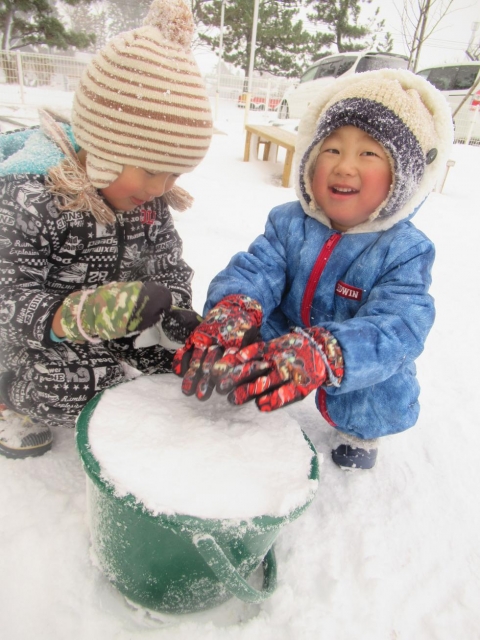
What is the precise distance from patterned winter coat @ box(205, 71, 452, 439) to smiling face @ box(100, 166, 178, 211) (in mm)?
334

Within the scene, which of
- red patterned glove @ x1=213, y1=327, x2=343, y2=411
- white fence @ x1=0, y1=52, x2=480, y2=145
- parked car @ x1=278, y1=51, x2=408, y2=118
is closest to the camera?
red patterned glove @ x1=213, y1=327, x2=343, y2=411

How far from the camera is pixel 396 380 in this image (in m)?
1.27

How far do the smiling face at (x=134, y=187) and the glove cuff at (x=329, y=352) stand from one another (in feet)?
1.81

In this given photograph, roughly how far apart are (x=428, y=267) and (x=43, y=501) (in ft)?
4.05

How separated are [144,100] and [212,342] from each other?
60 cm

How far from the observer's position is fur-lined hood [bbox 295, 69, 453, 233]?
1.16 m

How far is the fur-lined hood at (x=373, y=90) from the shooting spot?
1.16 m

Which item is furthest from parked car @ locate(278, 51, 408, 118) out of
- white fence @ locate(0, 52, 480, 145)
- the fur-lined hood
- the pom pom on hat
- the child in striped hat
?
the child in striped hat

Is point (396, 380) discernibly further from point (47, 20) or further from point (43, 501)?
point (47, 20)

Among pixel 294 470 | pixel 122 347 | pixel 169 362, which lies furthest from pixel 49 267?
pixel 294 470

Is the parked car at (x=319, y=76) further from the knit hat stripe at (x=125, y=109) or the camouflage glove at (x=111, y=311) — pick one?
the camouflage glove at (x=111, y=311)

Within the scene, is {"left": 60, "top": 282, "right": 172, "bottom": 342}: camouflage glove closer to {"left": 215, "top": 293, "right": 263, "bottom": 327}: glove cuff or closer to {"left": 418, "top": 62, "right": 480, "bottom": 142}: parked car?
{"left": 215, "top": 293, "right": 263, "bottom": 327}: glove cuff

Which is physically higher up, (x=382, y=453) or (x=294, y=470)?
(x=294, y=470)

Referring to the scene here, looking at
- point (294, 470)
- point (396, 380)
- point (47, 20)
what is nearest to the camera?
point (294, 470)
